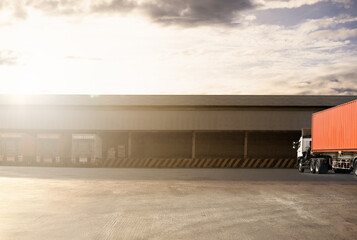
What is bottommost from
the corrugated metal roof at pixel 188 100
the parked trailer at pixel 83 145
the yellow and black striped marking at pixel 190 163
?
the yellow and black striped marking at pixel 190 163

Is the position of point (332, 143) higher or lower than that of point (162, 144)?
higher

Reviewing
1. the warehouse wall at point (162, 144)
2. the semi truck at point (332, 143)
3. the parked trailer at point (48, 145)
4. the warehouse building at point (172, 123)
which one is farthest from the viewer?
the parked trailer at point (48, 145)

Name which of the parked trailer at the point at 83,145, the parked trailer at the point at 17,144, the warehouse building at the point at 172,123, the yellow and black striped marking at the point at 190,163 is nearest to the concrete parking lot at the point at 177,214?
the yellow and black striped marking at the point at 190,163

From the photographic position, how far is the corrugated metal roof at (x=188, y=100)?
1650 inches

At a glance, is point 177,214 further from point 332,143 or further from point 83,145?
point 83,145

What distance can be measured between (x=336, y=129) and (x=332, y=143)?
1.05m

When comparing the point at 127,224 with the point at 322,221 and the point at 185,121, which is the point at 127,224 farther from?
the point at 185,121

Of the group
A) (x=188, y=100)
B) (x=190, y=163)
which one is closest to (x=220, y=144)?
(x=188, y=100)

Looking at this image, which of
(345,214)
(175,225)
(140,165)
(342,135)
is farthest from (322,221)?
(140,165)

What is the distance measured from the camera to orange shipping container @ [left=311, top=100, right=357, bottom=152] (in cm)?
2441

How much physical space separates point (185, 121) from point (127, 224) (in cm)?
3192

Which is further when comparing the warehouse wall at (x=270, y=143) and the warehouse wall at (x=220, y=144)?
the warehouse wall at (x=220, y=144)

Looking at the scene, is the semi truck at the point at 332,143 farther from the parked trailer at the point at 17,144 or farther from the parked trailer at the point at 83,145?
the parked trailer at the point at 17,144

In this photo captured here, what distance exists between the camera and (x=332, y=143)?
2738 cm
